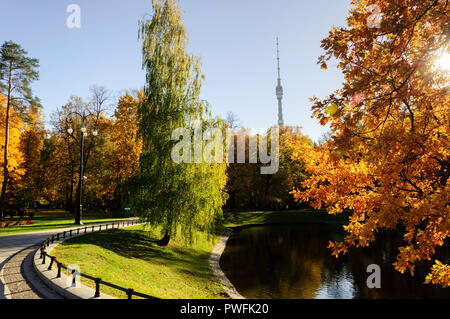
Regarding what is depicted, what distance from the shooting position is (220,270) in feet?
69.6

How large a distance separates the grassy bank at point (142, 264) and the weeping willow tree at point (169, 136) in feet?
7.29

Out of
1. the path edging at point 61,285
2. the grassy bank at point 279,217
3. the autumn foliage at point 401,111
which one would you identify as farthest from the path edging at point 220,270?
the grassy bank at point 279,217

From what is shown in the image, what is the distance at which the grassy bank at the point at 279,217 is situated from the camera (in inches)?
1939

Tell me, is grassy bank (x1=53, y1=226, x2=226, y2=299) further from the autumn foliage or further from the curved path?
Result: the autumn foliage

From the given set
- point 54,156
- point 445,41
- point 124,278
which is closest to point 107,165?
point 54,156

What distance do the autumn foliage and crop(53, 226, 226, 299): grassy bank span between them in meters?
9.99

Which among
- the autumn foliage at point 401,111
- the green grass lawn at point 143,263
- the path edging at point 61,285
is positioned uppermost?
the autumn foliage at point 401,111

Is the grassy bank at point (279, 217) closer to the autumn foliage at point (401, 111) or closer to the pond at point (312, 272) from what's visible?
the pond at point (312, 272)

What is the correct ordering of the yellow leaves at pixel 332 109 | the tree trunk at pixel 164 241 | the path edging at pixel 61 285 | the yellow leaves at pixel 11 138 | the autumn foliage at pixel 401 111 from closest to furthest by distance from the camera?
the autumn foliage at pixel 401 111 < the yellow leaves at pixel 332 109 < the path edging at pixel 61 285 < the tree trunk at pixel 164 241 < the yellow leaves at pixel 11 138

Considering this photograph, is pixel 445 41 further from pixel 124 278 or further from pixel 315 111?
pixel 124 278

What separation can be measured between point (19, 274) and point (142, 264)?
23.1 ft

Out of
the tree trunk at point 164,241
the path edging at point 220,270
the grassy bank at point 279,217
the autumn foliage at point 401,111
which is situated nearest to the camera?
the autumn foliage at point 401,111

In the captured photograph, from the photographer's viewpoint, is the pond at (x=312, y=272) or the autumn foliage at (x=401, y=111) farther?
the pond at (x=312, y=272)

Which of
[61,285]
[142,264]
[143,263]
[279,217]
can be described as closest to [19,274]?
[61,285]
